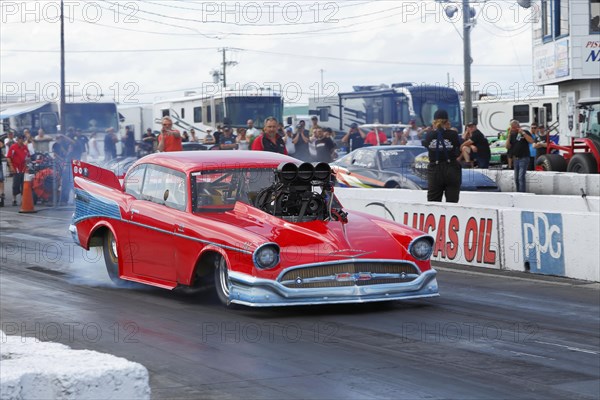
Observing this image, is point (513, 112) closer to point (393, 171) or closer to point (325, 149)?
point (325, 149)

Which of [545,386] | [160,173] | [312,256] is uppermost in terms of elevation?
[160,173]

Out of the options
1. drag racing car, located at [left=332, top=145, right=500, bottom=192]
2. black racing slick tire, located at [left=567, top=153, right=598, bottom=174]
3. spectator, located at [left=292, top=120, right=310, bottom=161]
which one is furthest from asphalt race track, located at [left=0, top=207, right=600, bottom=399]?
spectator, located at [left=292, top=120, right=310, bottom=161]

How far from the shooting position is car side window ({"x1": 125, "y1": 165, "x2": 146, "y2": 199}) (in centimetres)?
1025

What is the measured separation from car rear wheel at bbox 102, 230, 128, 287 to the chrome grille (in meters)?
2.68

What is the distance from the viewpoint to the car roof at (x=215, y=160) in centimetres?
962

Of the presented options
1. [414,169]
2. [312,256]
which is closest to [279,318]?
[312,256]

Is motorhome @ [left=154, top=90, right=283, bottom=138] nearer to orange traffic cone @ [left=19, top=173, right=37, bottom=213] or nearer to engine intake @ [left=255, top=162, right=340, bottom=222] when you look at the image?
orange traffic cone @ [left=19, top=173, right=37, bottom=213]

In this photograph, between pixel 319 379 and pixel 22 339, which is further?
pixel 319 379

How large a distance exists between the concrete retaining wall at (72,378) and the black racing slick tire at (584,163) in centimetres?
2069

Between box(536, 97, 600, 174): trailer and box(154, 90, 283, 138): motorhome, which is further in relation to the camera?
box(154, 90, 283, 138): motorhome

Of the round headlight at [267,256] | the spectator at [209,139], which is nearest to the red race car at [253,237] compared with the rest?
the round headlight at [267,256]

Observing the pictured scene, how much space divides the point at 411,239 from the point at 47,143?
31108 mm

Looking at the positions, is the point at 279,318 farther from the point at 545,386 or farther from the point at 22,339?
the point at 22,339

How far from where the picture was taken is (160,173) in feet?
32.8
